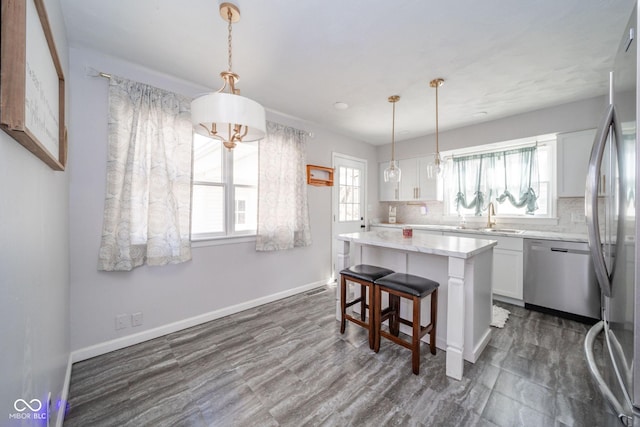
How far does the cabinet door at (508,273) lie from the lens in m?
3.10

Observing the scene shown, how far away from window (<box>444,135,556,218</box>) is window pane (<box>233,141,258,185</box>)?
2.72m

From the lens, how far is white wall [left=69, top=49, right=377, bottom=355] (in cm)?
200

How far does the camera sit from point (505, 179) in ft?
12.5

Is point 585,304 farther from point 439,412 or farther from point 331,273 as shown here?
point 331,273

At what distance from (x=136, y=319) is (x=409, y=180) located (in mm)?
4421

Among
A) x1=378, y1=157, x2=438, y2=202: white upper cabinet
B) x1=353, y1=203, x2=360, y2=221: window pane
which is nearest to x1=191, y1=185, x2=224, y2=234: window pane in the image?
x1=353, y1=203, x2=360, y2=221: window pane

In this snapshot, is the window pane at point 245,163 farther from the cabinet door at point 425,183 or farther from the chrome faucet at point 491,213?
the chrome faucet at point 491,213

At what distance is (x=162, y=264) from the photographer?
7.57ft

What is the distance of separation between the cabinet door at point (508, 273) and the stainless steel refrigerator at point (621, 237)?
2.26 metres

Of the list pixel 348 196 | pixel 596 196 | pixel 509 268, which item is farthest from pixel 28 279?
pixel 509 268

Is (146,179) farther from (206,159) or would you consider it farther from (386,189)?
(386,189)

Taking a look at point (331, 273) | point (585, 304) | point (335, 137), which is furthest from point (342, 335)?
point (335, 137)

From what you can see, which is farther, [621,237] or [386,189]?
[386,189]

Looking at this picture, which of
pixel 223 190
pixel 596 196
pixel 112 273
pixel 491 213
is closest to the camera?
pixel 596 196
